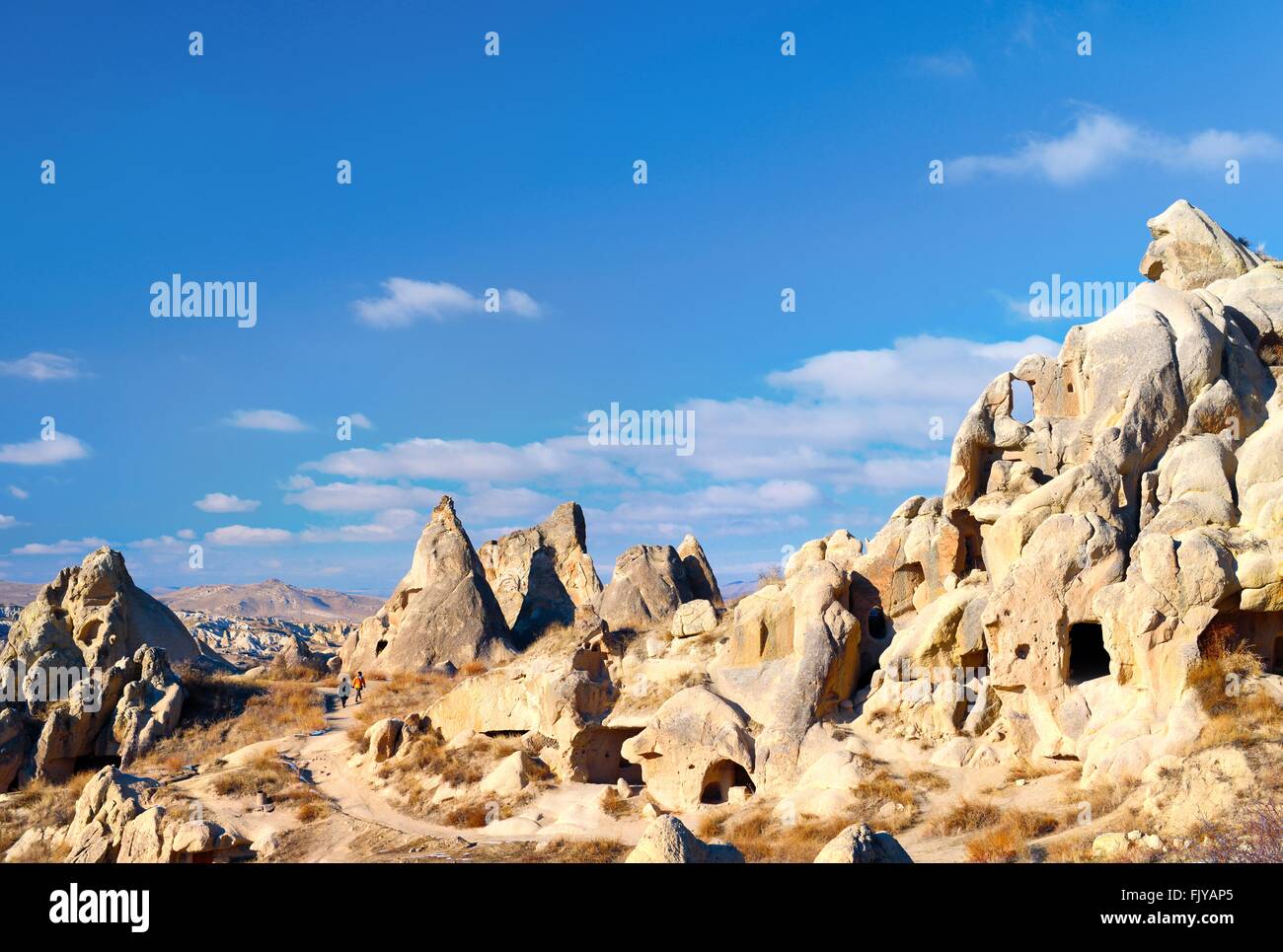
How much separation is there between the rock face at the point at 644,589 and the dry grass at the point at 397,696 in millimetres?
5043

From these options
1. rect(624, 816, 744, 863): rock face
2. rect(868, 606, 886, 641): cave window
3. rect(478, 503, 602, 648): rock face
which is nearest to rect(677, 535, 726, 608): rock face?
rect(478, 503, 602, 648): rock face

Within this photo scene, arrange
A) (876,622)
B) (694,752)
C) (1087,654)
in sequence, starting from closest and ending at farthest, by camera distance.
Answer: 1. (1087,654)
2. (694,752)
3. (876,622)

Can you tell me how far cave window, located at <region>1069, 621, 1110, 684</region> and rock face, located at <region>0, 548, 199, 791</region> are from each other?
19.9m

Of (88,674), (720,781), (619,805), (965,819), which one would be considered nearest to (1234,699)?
(965,819)

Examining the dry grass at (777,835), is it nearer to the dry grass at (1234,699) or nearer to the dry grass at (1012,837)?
the dry grass at (1012,837)

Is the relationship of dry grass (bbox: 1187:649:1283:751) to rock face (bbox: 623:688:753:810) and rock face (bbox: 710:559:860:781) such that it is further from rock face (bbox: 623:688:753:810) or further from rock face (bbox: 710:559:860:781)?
rock face (bbox: 623:688:753:810)

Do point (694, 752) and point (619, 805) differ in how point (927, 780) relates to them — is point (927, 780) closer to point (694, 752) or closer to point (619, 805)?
point (694, 752)

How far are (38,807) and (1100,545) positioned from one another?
2080 centimetres

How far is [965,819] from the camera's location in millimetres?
15594

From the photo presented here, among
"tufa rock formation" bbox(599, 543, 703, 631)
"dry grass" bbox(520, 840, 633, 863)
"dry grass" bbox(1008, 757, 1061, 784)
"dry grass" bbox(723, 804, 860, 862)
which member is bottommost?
"dry grass" bbox(520, 840, 633, 863)

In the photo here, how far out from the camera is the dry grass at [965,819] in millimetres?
15367

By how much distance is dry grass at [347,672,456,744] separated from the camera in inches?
1078
